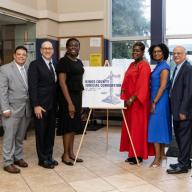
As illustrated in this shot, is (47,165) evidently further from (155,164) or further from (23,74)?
(155,164)

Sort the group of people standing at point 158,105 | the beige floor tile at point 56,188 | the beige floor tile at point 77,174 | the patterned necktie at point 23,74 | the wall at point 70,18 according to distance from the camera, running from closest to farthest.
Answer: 1. the beige floor tile at point 56,188
2. the beige floor tile at point 77,174
3. the group of people standing at point 158,105
4. the patterned necktie at point 23,74
5. the wall at point 70,18

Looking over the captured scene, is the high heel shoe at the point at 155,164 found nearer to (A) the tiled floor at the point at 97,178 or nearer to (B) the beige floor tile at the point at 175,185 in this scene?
(A) the tiled floor at the point at 97,178

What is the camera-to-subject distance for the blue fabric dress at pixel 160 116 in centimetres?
417

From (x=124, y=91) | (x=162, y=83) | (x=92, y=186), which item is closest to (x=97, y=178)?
(x=92, y=186)

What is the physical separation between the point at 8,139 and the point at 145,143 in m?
1.67

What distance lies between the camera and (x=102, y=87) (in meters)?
4.52

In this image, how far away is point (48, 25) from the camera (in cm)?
735

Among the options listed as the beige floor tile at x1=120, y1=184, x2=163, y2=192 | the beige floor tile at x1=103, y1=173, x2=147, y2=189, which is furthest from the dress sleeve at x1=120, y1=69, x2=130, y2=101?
the beige floor tile at x1=120, y1=184, x2=163, y2=192

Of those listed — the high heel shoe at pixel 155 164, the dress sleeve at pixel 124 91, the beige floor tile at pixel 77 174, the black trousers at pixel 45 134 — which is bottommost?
the beige floor tile at pixel 77 174

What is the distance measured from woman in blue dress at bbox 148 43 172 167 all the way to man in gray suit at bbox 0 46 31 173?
1.52 metres

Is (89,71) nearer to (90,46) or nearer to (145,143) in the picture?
(145,143)

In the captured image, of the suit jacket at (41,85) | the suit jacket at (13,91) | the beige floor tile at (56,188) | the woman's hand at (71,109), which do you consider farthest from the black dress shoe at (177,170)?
the suit jacket at (13,91)

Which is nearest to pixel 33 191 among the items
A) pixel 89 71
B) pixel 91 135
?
pixel 89 71

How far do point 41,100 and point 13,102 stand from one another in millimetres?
328
